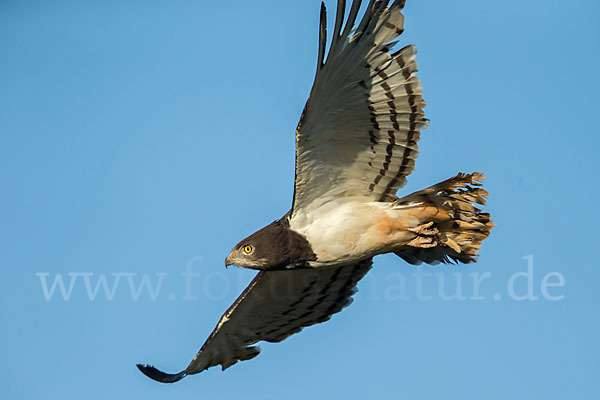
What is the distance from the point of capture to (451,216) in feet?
29.2

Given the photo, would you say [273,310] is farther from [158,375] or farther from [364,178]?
[364,178]

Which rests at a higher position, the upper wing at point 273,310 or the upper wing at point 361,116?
the upper wing at point 361,116

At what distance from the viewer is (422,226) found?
29.0 ft

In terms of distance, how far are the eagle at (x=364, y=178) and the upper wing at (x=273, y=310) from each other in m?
0.39

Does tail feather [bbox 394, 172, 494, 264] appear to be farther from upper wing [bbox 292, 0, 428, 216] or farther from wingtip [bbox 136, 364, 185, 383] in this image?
wingtip [bbox 136, 364, 185, 383]

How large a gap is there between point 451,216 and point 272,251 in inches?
81.4

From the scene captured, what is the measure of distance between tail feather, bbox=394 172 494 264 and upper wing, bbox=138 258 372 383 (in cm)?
139

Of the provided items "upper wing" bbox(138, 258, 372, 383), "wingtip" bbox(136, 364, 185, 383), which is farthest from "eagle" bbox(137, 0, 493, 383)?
"wingtip" bbox(136, 364, 185, 383)

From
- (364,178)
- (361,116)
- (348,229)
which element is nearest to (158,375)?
(348,229)

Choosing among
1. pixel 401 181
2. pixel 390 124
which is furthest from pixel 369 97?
pixel 401 181

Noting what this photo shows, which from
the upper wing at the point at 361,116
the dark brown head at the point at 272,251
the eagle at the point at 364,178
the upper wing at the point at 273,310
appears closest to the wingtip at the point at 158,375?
the upper wing at the point at 273,310

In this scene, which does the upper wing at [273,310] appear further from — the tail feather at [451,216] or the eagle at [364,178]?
the tail feather at [451,216]

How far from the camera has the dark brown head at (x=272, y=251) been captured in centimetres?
862

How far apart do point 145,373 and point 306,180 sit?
12.3 feet
